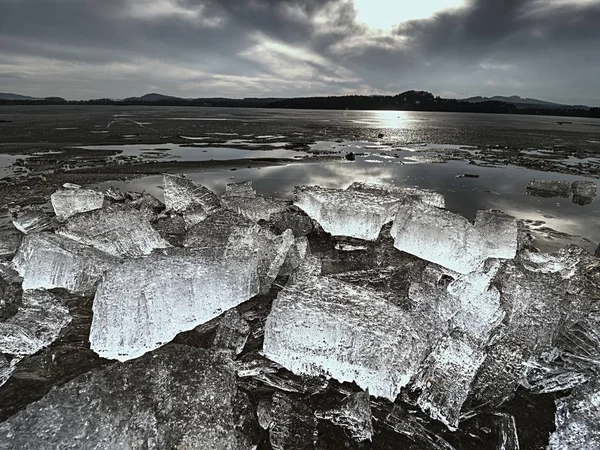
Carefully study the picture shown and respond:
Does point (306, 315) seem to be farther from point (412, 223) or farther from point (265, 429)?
point (412, 223)

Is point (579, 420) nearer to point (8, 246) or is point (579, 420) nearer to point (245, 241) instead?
point (245, 241)

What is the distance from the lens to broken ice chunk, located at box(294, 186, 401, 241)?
12.5ft

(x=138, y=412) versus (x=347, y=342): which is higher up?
(x=347, y=342)

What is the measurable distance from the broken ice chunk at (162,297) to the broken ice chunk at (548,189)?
6969mm

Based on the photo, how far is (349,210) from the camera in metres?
3.88

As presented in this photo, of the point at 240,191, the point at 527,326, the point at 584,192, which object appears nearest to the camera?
the point at 527,326

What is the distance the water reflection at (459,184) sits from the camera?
5382mm

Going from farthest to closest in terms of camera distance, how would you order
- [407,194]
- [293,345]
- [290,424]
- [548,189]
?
[548,189] → [407,194] → [293,345] → [290,424]

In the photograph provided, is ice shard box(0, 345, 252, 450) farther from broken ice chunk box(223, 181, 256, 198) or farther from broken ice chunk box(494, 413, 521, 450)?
broken ice chunk box(223, 181, 256, 198)

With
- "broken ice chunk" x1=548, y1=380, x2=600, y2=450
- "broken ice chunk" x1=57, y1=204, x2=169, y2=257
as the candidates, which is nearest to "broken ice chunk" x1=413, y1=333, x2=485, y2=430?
"broken ice chunk" x1=548, y1=380, x2=600, y2=450

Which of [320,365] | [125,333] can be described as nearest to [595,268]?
[320,365]

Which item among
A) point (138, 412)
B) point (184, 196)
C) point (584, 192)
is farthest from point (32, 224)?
point (584, 192)

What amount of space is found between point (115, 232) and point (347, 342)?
8.94 ft

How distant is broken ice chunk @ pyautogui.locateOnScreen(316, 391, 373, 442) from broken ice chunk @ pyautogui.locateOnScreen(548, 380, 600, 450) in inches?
35.9
